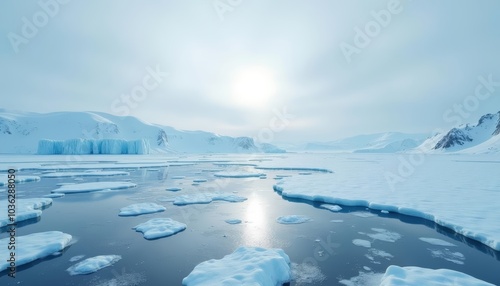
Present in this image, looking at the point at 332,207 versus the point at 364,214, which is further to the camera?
the point at 332,207

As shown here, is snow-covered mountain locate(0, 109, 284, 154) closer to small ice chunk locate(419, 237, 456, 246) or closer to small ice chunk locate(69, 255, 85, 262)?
small ice chunk locate(69, 255, 85, 262)

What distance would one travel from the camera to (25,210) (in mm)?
9438

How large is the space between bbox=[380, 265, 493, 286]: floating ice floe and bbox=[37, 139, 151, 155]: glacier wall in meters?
81.6

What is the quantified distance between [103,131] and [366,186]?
144 metres

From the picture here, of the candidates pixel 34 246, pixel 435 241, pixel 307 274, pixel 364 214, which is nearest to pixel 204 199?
pixel 34 246

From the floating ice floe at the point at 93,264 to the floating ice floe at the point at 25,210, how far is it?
194 inches

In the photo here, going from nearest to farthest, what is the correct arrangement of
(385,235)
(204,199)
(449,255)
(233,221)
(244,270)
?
1. (244,270)
2. (449,255)
3. (385,235)
4. (233,221)
5. (204,199)

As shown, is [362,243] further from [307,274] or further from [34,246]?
[34,246]

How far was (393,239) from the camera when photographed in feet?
23.8

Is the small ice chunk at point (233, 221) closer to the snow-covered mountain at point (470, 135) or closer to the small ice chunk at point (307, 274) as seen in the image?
the small ice chunk at point (307, 274)

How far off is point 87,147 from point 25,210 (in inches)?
2921

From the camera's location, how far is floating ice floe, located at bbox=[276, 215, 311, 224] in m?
8.91

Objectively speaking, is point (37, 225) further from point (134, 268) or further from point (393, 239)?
point (393, 239)

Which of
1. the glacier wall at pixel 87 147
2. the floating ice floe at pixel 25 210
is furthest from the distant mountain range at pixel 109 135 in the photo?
the floating ice floe at pixel 25 210
